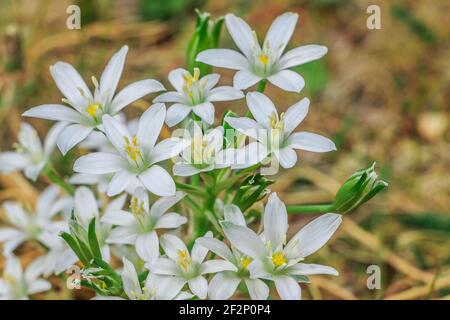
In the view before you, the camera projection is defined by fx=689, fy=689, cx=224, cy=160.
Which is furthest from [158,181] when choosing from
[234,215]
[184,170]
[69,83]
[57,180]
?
[57,180]

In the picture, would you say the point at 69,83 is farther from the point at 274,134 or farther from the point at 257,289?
the point at 257,289

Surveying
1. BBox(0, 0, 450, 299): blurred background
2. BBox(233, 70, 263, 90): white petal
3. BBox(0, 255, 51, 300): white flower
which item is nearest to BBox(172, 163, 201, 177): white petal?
BBox(233, 70, 263, 90): white petal

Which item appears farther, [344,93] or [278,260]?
[344,93]

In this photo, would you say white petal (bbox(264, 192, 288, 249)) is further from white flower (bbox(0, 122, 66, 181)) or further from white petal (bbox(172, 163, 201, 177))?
white flower (bbox(0, 122, 66, 181))

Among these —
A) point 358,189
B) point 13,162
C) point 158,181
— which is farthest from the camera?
point 13,162

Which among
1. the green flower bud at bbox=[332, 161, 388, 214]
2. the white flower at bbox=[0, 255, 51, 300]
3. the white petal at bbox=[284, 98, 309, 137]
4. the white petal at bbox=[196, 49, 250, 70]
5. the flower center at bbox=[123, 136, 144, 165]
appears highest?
the white petal at bbox=[196, 49, 250, 70]

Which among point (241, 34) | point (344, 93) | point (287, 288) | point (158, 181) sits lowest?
point (287, 288)
